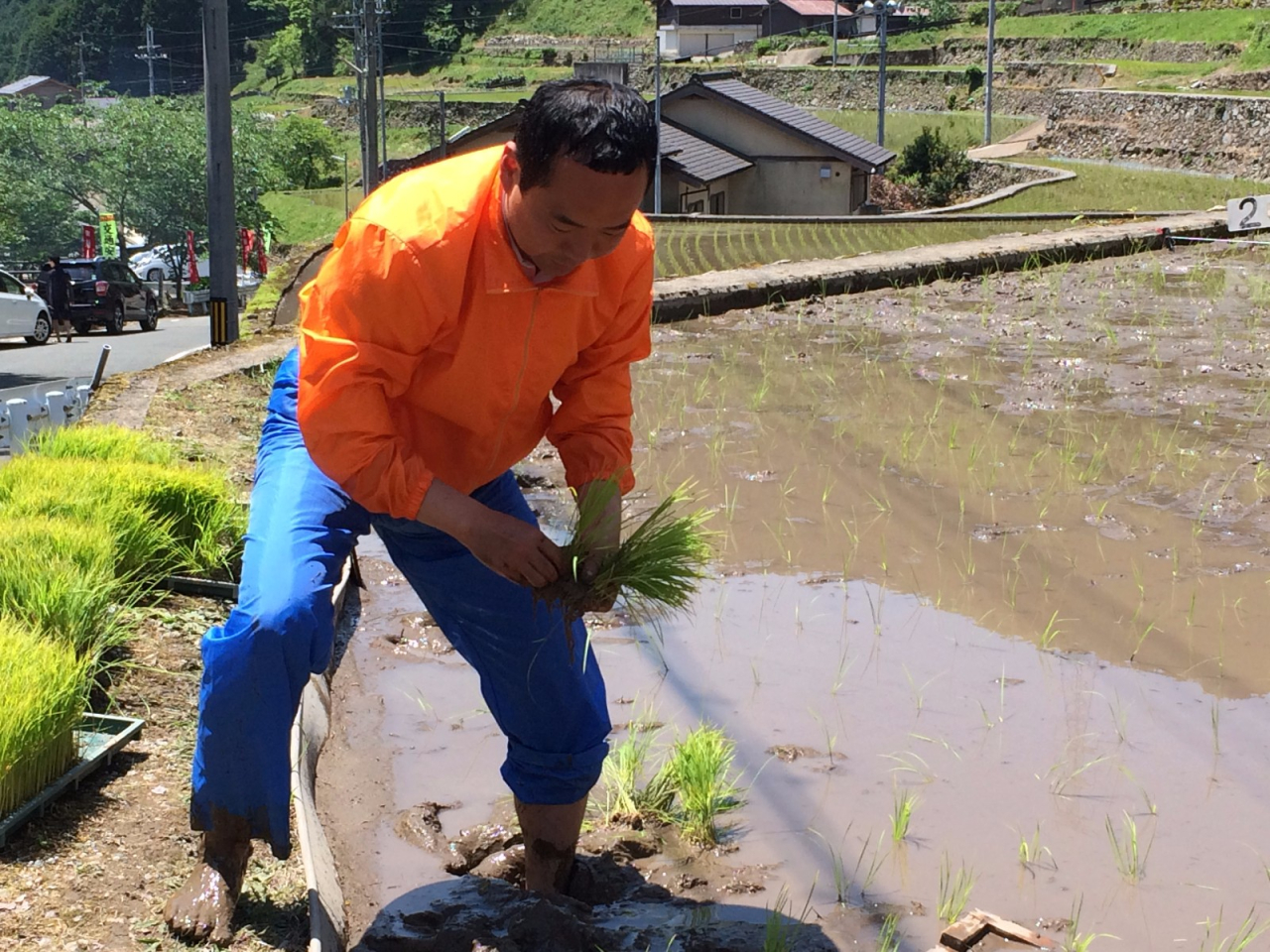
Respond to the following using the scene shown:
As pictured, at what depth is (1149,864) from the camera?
9.31 ft

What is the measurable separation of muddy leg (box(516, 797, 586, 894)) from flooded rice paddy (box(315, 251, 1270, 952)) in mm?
164

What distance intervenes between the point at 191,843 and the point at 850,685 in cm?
186

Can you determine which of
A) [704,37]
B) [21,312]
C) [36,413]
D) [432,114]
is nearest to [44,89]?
[432,114]

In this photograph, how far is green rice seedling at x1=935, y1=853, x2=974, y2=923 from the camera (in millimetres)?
2643

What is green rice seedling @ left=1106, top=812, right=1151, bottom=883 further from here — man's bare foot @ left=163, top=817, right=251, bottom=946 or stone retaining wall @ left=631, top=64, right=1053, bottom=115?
stone retaining wall @ left=631, top=64, right=1053, bottom=115

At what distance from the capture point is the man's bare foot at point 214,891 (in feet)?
7.36

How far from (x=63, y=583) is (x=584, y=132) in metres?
1.88

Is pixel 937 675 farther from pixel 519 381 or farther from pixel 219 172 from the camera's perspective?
pixel 219 172

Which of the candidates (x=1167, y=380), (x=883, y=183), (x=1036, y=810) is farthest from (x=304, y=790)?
(x=883, y=183)

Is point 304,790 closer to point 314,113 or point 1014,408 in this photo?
point 1014,408

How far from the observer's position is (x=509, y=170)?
7.06 ft

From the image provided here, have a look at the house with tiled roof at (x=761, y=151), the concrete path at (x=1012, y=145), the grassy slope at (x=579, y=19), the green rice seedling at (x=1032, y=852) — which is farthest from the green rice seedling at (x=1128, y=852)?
the grassy slope at (x=579, y=19)

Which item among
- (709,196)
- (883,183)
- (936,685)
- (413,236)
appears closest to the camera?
(413,236)

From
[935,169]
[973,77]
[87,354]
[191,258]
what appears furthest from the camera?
[973,77]
